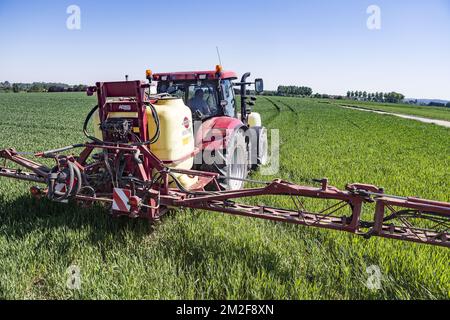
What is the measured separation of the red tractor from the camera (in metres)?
4.40

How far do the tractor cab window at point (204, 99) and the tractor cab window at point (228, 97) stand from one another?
20 cm

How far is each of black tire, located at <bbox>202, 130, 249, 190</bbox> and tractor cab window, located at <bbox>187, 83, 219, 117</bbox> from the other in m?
0.65

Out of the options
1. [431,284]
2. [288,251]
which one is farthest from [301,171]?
[431,284]

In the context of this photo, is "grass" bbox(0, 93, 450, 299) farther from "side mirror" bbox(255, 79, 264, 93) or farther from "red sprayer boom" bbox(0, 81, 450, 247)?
"side mirror" bbox(255, 79, 264, 93)

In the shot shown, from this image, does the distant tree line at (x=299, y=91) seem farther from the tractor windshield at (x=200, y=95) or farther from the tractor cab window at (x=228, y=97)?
the tractor windshield at (x=200, y=95)

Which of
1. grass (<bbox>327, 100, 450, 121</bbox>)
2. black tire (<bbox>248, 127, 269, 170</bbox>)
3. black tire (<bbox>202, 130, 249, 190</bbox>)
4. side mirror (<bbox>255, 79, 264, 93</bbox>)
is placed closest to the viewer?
black tire (<bbox>202, 130, 249, 190</bbox>)

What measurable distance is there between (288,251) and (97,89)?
114 inches

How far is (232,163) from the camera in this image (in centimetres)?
495

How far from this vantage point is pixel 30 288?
2.66 meters

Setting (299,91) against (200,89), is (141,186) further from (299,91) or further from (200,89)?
(299,91)

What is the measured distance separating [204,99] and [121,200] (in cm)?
264

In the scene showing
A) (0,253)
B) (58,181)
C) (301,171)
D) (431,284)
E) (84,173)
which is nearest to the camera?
(431,284)

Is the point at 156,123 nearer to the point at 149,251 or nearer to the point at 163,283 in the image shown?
the point at 149,251

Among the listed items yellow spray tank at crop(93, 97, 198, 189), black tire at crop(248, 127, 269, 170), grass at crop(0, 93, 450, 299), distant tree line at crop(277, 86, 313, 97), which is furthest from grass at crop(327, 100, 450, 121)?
distant tree line at crop(277, 86, 313, 97)
